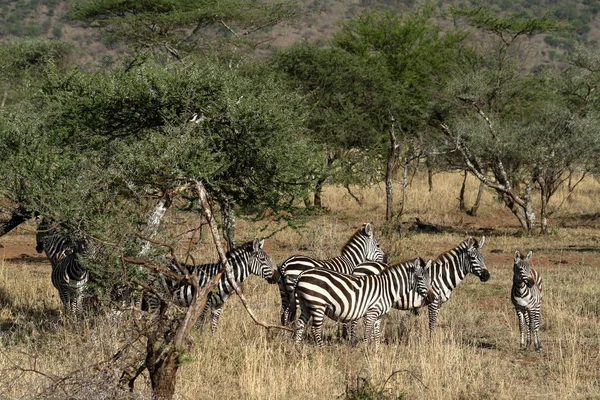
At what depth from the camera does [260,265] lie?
10.4 m

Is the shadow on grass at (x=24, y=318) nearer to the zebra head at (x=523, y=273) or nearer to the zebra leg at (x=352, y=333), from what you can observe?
the zebra leg at (x=352, y=333)

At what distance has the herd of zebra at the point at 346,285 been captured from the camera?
9.30 meters

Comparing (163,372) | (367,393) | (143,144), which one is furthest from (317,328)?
(163,372)

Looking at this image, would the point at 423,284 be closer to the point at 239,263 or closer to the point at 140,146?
the point at 239,263

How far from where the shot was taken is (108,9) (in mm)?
25297

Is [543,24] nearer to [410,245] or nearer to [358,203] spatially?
[358,203]

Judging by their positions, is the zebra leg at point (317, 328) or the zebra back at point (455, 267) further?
the zebra back at point (455, 267)

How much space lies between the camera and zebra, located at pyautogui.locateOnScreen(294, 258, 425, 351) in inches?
363

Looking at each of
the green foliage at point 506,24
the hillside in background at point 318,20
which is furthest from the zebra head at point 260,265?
the hillside in background at point 318,20

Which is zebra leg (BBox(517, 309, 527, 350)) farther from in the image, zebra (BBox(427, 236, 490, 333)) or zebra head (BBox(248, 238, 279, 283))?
zebra head (BBox(248, 238, 279, 283))

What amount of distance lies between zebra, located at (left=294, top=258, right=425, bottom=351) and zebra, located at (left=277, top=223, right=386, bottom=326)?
72cm

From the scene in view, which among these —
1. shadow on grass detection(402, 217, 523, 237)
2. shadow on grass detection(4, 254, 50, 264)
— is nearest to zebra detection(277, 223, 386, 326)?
shadow on grass detection(4, 254, 50, 264)

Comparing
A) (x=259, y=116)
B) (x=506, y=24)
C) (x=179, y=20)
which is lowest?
(x=259, y=116)

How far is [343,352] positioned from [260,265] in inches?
64.4
